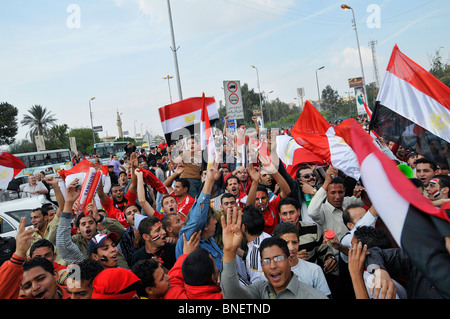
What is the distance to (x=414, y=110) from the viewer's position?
4395 millimetres

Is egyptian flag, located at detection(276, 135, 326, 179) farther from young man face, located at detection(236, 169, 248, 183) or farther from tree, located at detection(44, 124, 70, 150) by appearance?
tree, located at detection(44, 124, 70, 150)

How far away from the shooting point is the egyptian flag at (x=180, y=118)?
7102 millimetres

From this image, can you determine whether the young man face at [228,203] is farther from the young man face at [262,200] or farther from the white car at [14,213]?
the white car at [14,213]

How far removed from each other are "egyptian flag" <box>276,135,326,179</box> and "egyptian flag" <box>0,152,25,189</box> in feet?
14.6

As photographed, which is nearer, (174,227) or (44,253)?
(44,253)

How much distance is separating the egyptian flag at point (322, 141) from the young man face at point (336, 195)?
411mm

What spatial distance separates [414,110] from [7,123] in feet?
138

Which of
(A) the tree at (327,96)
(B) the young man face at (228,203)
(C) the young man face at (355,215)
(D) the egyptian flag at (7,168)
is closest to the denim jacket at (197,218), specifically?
(B) the young man face at (228,203)

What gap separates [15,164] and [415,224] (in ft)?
19.5

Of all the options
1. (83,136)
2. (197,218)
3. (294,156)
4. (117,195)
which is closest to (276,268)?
(197,218)

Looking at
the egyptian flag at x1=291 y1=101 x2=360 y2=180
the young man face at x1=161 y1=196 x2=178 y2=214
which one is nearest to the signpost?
the egyptian flag at x1=291 y1=101 x2=360 y2=180

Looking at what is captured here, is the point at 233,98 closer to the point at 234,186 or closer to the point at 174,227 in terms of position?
the point at 234,186

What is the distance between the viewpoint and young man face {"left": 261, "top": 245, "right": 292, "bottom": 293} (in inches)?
97.7

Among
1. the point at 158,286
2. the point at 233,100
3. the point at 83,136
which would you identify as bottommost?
the point at 158,286
